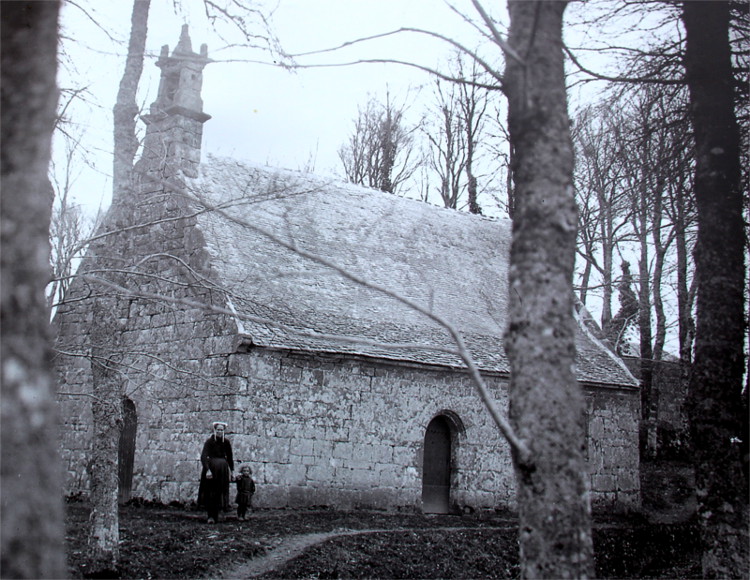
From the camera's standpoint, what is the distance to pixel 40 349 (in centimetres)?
312

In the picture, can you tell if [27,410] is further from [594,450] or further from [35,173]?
[594,450]

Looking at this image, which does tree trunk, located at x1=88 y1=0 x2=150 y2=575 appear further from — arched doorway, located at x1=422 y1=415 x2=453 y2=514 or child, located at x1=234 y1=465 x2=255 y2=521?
arched doorway, located at x1=422 y1=415 x2=453 y2=514

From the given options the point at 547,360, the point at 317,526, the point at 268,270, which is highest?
the point at 268,270

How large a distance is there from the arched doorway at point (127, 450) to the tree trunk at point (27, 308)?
1480cm

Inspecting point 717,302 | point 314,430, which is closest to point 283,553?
point 314,430

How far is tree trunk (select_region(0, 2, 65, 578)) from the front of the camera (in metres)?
2.90

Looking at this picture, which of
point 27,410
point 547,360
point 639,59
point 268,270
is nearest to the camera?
point 27,410

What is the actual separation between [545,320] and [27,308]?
276 cm

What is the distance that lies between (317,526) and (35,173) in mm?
11043

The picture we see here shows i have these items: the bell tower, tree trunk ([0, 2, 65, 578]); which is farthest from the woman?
tree trunk ([0, 2, 65, 578])

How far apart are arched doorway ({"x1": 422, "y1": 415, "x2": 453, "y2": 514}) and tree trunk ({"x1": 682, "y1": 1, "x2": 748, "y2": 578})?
9.98m

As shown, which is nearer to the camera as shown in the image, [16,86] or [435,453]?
[16,86]

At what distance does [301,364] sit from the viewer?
1598cm

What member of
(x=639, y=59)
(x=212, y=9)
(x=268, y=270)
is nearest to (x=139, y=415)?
(x=268, y=270)
